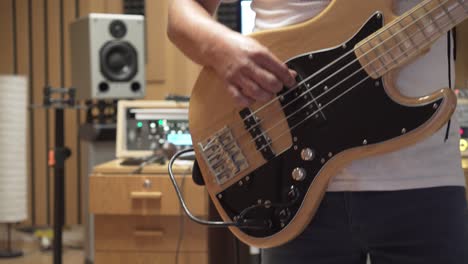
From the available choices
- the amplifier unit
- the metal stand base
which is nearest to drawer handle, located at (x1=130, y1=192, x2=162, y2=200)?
the amplifier unit

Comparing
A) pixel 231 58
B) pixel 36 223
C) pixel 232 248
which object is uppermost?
pixel 231 58

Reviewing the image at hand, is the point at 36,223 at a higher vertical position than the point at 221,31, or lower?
lower

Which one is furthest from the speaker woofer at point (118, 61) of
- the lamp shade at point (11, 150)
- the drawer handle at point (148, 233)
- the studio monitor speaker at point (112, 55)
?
the drawer handle at point (148, 233)

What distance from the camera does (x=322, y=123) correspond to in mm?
934

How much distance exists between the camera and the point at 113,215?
2.22 meters

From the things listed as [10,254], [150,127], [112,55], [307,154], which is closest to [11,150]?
[10,254]

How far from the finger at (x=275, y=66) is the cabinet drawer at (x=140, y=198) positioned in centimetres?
130

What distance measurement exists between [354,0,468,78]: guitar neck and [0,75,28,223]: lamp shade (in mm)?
3538

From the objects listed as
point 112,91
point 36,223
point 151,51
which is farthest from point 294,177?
point 36,223

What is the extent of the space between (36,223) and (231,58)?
431cm

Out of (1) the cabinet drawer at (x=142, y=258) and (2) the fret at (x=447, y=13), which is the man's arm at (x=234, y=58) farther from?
(1) the cabinet drawer at (x=142, y=258)

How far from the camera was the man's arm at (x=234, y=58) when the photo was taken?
0.91 metres

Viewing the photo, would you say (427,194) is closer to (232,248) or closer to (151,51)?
(232,248)

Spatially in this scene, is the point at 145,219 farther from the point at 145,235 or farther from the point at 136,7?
the point at 136,7
